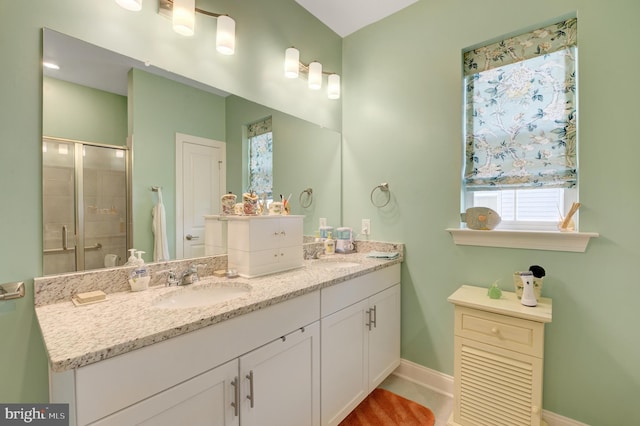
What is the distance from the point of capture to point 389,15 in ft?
7.56

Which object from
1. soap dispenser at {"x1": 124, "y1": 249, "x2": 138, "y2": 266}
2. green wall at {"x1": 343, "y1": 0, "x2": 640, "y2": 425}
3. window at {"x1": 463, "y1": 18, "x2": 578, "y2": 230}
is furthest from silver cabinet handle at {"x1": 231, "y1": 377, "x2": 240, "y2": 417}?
window at {"x1": 463, "y1": 18, "x2": 578, "y2": 230}

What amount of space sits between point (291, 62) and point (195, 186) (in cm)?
115

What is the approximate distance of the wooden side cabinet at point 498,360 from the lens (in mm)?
1473

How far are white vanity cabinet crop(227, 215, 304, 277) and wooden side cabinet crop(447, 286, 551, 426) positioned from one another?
1042mm

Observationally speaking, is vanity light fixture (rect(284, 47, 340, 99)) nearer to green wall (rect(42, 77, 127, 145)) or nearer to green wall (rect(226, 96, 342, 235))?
green wall (rect(226, 96, 342, 235))

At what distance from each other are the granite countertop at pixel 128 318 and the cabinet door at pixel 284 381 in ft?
0.69

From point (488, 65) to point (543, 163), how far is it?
743mm

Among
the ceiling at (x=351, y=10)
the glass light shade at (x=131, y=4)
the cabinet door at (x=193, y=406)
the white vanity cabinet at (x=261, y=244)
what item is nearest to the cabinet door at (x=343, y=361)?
the white vanity cabinet at (x=261, y=244)

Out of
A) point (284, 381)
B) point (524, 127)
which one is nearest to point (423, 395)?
point (284, 381)

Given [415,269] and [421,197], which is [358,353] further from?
[421,197]

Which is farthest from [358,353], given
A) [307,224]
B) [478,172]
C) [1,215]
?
[1,215]

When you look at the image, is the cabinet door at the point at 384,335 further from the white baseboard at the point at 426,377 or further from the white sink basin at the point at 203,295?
the white sink basin at the point at 203,295

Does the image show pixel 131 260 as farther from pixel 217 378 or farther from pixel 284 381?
pixel 284 381

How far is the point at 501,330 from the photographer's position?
1.56 meters
